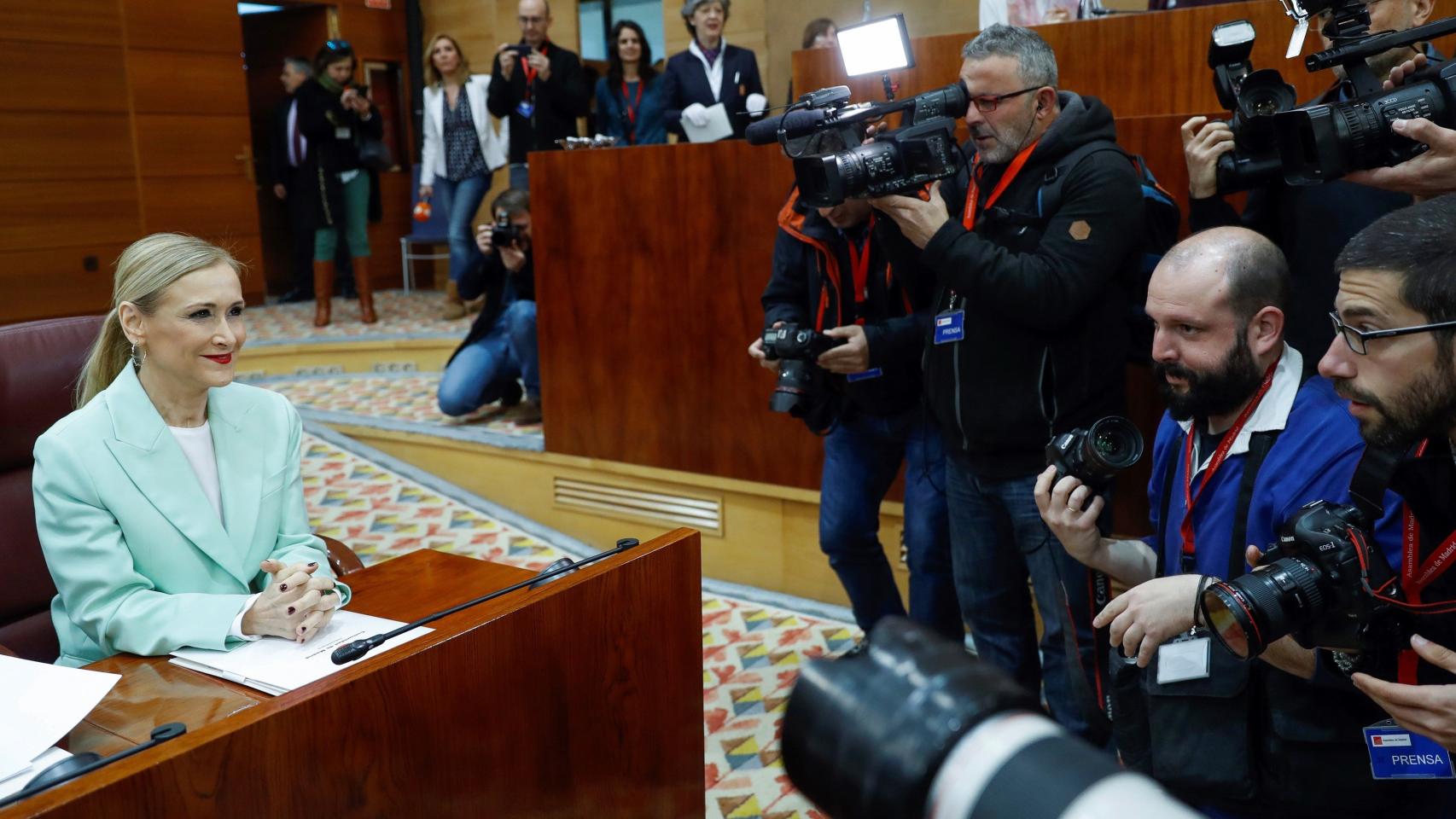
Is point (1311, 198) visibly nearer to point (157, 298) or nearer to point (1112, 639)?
point (1112, 639)

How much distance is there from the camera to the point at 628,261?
3750 mm

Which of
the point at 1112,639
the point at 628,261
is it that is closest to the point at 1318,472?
the point at 1112,639

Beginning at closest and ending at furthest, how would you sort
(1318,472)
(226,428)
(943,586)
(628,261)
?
(1318,472) → (226,428) → (943,586) → (628,261)

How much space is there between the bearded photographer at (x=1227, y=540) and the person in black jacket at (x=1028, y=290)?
0.34 metres

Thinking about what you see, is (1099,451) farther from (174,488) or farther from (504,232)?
(504,232)

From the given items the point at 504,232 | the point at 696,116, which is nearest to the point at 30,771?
the point at 696,116

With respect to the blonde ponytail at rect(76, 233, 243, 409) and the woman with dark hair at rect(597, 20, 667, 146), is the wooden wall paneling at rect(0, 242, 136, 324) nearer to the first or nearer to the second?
the woman with dark hair at rect(597, 20, 667, 146)

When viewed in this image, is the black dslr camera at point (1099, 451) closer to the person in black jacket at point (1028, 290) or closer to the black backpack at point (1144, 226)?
the person in black jacket at point (1028, 290)

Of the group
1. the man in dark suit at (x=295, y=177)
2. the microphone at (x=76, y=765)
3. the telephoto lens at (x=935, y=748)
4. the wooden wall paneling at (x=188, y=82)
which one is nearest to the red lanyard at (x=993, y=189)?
the microphone at (x=76, y=765)

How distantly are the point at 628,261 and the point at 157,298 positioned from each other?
2.03 meters

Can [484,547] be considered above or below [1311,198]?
below

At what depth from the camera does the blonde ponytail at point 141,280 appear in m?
1.84

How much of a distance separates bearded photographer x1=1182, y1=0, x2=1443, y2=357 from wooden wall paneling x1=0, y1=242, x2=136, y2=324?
6.84m

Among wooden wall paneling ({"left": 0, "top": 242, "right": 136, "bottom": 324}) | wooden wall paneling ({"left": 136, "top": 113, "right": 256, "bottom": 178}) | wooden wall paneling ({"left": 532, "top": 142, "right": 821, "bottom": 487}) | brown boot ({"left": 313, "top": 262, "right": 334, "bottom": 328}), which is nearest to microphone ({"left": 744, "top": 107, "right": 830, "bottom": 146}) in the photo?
wooden wall paneling ({"left": 532, "top": 142, "right": 821, "bottom": 487})
